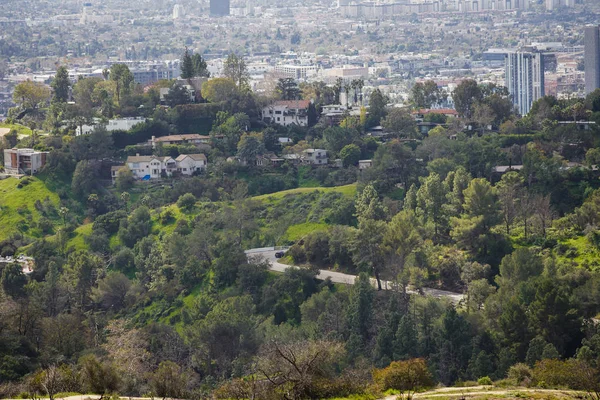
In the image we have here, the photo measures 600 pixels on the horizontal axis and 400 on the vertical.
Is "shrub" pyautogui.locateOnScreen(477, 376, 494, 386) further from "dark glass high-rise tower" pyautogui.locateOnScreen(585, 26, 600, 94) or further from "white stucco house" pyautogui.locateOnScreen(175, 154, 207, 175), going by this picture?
"dark glass high-rise tower" pyautogui.locateOnScreen(585, 26, 600, 94)

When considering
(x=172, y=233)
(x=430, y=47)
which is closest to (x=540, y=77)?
(x=430, y=47)

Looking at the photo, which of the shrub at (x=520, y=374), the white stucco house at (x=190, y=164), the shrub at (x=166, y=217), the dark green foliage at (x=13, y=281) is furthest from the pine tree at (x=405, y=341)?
the white stucco house at (x=190, y=164)

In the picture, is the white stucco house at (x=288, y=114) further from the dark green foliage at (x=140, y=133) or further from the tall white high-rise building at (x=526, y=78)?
the tall white high-rise building at (x=526, y=78)

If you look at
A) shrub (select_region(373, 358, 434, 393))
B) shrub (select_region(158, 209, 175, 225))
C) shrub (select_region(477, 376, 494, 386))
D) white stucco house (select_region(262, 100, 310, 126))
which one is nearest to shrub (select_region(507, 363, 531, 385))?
shrub (select_region(477, 376, 494, 386))

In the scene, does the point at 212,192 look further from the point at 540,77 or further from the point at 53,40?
the point at 53,40

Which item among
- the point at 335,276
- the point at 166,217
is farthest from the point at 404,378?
the point at 166,217
